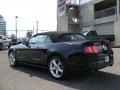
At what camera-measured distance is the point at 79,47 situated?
6.77 metres

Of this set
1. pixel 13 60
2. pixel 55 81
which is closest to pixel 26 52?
pixel 13 60

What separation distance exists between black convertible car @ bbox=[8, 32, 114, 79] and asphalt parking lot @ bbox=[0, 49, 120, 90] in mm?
366

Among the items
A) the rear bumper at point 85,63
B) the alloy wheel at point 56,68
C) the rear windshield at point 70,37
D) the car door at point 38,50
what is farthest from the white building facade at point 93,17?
the rear bumper at point 85,63

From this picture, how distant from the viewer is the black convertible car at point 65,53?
6.75 m

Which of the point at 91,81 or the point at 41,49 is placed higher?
the point at 41,49

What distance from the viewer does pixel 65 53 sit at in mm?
7020

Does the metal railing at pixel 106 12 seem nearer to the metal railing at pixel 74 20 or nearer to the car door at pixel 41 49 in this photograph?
the metal railing at pixel 74 20

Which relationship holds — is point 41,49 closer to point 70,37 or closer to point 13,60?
point 70,37

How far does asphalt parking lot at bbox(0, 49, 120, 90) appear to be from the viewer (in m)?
6.42

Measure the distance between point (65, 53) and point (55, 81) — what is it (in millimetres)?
915

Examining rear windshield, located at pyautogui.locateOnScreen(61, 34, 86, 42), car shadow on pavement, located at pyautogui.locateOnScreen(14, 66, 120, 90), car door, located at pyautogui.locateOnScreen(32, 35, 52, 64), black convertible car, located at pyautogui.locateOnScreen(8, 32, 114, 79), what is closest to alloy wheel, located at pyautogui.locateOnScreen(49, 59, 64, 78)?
black convertible car, located at pyautogui.locateOnScreen(8, 32, 114, 79)

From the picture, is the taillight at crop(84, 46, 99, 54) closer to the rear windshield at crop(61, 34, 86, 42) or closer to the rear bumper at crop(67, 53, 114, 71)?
the rear bumper at crop(67, 53, 114, 71)

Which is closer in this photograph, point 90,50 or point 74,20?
point 90,50

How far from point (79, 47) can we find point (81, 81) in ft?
3.43
